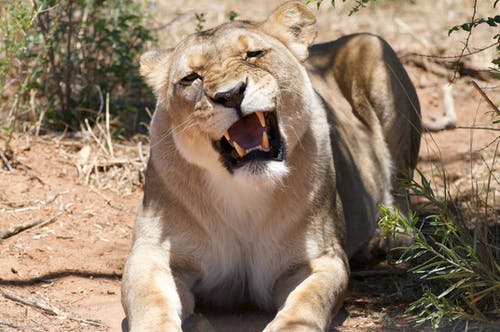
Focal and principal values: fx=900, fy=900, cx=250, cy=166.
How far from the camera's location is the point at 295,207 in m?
4.40

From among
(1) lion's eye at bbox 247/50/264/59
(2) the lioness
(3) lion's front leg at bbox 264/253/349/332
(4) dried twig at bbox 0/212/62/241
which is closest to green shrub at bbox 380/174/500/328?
(3) lion's front leg at bbox 264/253/349/332

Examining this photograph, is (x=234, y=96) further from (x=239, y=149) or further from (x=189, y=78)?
(x=189, y=78)

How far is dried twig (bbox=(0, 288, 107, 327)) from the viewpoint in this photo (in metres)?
4.31

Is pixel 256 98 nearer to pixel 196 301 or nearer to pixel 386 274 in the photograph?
pixel 196 301

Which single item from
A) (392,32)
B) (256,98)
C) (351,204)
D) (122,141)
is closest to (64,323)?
(256,98)

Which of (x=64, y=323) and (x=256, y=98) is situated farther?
(x=64, y=323)

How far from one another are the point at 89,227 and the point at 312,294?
2.14 m

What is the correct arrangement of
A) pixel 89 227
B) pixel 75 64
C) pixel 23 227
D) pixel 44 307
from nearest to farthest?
pixel 44 307 < pixel 23 227 < pixel 89 227 < pixel 75 64

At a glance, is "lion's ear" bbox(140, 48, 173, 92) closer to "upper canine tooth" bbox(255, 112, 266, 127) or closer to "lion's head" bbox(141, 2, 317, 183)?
"lion's head" bbox(141, 2, 317, 183)

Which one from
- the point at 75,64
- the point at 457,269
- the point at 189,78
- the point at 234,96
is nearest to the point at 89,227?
the point at 75,64

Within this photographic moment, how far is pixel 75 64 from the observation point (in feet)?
23.1

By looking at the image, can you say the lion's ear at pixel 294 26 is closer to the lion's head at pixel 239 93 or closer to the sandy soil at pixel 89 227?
the lion's head at pixel 239 93

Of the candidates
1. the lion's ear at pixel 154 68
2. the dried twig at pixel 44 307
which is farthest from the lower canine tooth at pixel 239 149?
the dried twig at pixel 44 307

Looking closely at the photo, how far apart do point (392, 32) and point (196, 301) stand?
5965 mm
